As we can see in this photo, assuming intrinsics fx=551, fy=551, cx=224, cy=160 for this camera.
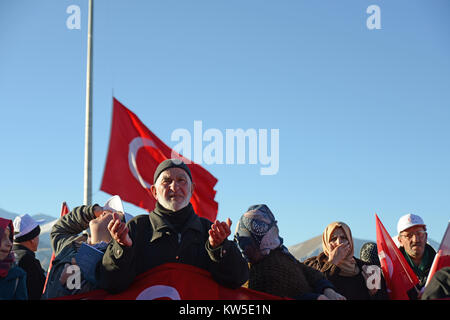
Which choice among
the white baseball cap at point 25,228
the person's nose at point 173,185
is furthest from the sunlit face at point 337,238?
the white baseball cap at point 25,228

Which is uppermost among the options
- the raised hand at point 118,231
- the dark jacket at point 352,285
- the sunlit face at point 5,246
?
the raised hand at point 118,231

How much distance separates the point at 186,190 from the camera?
13.3 ft

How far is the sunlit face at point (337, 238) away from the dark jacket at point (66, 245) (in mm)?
2144

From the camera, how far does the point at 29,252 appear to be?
16.9 ft

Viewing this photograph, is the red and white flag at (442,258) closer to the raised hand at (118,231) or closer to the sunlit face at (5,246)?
the raised hand at (118,231)

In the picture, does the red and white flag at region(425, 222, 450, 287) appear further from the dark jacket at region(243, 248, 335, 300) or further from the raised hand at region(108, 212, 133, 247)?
the raised hand at region(108, 212, 133, 247)

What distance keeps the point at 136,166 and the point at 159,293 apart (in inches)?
315

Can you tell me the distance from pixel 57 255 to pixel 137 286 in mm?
981

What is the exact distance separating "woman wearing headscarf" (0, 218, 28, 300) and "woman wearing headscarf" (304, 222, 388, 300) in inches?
99.6

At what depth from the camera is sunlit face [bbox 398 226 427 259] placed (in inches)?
220

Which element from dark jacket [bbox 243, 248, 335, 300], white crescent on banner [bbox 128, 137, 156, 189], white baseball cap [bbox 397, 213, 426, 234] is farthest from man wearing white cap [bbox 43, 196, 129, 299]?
white crescent on banner [bbox 128, 137, 156, 189]

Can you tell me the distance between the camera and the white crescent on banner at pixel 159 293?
3617 millimetres

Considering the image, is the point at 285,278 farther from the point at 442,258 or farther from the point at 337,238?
the point at 442,258
